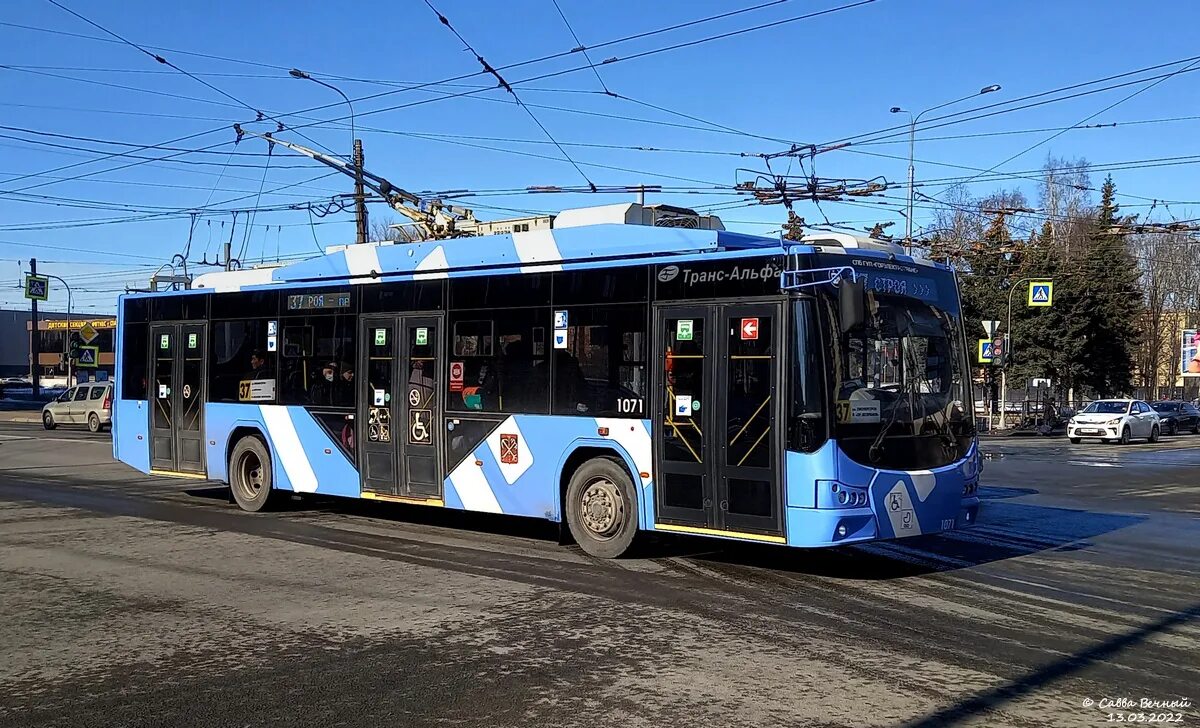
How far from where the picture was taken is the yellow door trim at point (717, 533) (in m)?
8.99

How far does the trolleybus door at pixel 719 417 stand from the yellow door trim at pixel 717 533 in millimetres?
37

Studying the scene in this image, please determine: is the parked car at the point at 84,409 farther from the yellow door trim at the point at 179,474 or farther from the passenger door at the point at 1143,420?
the passenger door at the point at 1143,420

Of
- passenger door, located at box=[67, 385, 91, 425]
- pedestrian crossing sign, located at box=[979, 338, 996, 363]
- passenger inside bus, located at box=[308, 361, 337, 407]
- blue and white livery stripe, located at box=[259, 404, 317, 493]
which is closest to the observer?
passenger inside bus, located at box=[308, 361, 337, 407]

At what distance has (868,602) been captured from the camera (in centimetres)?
833

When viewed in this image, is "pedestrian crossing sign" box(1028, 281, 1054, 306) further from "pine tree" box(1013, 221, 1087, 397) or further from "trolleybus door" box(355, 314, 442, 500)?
"trolleybus door" box(355, 314, 442, 500)

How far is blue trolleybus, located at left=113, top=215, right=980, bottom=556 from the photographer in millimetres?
8977

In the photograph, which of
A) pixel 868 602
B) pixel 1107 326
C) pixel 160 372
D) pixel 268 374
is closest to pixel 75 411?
pixel 160 372

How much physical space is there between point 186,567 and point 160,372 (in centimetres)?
638

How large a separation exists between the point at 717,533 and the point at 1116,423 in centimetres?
3322

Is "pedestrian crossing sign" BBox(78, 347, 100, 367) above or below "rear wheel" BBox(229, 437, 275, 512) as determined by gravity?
→ above

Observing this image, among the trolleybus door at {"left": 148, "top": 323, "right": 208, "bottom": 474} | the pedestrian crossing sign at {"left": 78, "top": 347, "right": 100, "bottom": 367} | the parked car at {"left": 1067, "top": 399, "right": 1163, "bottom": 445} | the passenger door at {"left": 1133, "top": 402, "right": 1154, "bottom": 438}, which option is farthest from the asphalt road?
the pedestrian crossing sign at {"left": 78, "top": 347, "right": 100, "bottom": 367}

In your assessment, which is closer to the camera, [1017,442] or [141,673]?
[141,673]

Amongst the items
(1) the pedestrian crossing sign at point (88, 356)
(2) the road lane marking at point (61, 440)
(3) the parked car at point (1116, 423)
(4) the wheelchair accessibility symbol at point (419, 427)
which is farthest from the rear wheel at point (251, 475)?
(3) the parked car at point (1116, 423)

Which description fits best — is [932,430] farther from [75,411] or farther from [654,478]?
[75,411]
